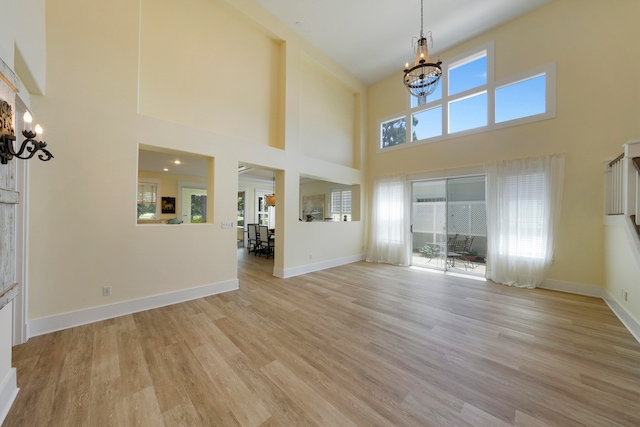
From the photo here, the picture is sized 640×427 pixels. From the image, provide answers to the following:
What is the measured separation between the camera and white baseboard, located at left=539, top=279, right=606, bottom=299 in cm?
371

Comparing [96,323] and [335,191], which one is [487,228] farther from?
[96,323]

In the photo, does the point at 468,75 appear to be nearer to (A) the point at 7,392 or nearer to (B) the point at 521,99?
(B) the point at 521,99

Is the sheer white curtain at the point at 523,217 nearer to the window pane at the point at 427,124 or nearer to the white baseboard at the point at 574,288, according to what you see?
the white baseboard at the point at 574,288

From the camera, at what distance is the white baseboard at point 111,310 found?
251cm

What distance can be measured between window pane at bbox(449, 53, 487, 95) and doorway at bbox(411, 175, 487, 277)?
2.07m

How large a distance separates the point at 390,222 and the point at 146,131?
5.49 metres

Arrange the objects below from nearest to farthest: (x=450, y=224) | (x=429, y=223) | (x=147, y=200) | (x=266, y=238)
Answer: (x=450, y=224)
(x=429, y=223)
(x=266, y=238)
(x=147, y=200)

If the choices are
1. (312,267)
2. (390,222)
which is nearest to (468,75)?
(390,222)

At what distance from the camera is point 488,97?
4785 mm

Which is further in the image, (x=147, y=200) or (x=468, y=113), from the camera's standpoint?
(x=147, y=200)

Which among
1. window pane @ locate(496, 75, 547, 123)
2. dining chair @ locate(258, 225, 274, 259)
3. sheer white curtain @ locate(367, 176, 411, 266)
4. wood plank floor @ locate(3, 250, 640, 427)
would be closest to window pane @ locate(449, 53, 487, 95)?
window pane @ locate(496, 75, 547, 123)

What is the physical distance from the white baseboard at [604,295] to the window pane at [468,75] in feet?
14.0

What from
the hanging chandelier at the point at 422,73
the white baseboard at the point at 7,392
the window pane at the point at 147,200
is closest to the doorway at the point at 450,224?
the hanging chandelier at the point at 422,73

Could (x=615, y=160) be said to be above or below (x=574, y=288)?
above
